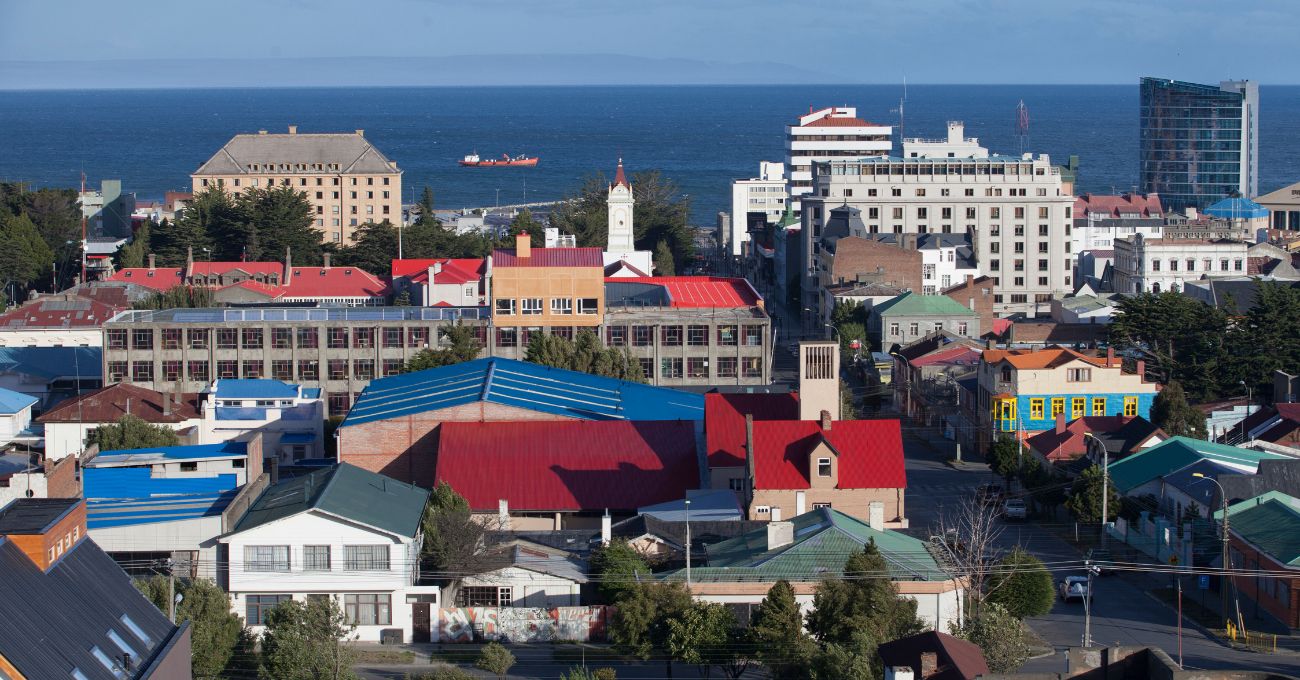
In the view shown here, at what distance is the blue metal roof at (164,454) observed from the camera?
4325cm

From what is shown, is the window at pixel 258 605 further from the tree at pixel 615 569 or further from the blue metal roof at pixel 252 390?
the blue metal roof at pixel 252 390

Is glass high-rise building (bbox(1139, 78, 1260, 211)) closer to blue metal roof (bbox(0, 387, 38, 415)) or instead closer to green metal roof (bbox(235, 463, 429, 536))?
blue metal roof (bbox(0, 387, 38, 415))

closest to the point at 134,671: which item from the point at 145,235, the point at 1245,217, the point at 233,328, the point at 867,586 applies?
the point at 867,586

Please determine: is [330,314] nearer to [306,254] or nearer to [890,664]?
[306,254]

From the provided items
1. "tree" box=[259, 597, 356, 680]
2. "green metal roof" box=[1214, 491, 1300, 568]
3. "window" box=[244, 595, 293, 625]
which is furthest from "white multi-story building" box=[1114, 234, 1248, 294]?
"tree" box=[259, 597, 356, 680]

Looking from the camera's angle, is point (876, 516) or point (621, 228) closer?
point (876, 516)

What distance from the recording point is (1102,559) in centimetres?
3966

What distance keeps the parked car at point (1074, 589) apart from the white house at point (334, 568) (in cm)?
1260

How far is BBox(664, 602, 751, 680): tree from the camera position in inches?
1190

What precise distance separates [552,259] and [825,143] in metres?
66.7

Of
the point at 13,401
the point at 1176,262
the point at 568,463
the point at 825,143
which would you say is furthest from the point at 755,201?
the point at 568,463

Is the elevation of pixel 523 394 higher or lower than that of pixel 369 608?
higher

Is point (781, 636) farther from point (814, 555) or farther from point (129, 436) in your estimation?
point (129, 436)

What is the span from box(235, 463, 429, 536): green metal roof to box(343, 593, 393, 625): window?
1.30 m
